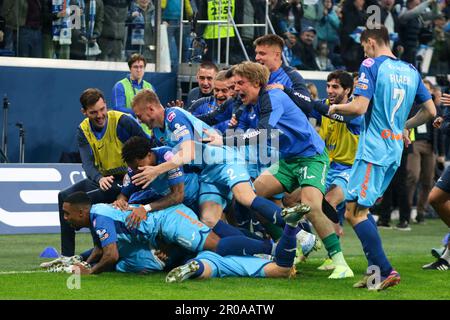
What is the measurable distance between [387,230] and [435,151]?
2.49m

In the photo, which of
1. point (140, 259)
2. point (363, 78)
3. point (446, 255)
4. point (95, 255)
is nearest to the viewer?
point (363, 78)

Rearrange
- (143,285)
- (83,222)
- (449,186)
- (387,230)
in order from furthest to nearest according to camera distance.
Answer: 1. (387,230)
2. (449,186)
3. (83,222)
4. (143,285)

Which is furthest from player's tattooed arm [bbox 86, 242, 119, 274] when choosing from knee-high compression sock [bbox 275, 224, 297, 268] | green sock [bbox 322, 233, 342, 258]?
green sock [bbox 322, 233, 342, 258]

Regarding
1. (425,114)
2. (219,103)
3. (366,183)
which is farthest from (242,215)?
(366,183)

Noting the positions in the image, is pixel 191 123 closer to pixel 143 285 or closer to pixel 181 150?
pixel 181 150

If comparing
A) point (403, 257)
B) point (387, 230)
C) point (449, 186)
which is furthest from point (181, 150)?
point (387, 230)

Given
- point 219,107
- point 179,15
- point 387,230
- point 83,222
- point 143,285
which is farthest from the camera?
point 179,15

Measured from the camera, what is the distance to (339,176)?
498 inches

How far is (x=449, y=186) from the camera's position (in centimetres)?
1127

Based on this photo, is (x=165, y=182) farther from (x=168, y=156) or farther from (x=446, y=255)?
(x=446, y=255)

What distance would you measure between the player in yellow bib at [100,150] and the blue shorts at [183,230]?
1278 mm

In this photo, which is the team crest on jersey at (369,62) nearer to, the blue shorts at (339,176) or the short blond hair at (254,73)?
the short blond hair at (254,73)

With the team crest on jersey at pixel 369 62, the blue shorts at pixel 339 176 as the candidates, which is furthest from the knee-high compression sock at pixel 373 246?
the blue shorts at pixel 339 176

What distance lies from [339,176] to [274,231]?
1721 millimetres
